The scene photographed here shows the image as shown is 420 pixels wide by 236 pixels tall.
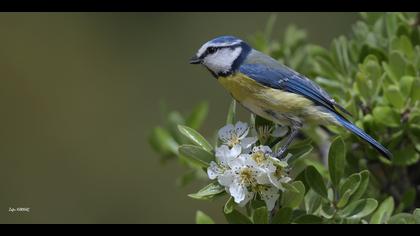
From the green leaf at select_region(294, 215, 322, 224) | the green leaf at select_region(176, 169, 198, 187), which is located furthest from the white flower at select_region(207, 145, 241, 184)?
the green leaf at select_region(176, 169, 198, 187)

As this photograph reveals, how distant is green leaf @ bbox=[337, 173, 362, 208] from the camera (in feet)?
6.14

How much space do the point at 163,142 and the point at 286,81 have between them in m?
0.67

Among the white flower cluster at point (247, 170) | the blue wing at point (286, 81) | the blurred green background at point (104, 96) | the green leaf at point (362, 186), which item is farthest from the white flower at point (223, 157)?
the blurred green background at point (104, 96)

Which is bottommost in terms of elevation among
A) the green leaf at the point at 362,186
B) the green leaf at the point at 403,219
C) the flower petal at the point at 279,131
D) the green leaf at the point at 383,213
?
the green leaf at the point at 403,219

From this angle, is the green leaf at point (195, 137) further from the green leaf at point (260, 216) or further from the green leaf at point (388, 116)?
the green leaf at point (388, 116)

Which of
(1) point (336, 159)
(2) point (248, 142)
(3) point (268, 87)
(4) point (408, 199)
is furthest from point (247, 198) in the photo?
(4) point (408, 199)

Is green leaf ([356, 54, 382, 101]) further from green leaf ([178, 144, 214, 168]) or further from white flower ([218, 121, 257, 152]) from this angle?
green leaf ([178, 144, 214, 168])

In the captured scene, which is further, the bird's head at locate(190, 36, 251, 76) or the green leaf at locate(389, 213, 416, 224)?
the bird's head at locate(190, 36, 251, 76)

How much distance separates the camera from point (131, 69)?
16.9 feet

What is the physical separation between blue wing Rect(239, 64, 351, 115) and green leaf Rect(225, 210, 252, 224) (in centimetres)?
50

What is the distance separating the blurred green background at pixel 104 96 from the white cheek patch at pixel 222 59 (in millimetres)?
2431

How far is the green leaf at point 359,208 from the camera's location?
188 centimetres

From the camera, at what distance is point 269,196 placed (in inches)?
71.8

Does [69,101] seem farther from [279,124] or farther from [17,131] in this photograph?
[279,124]
